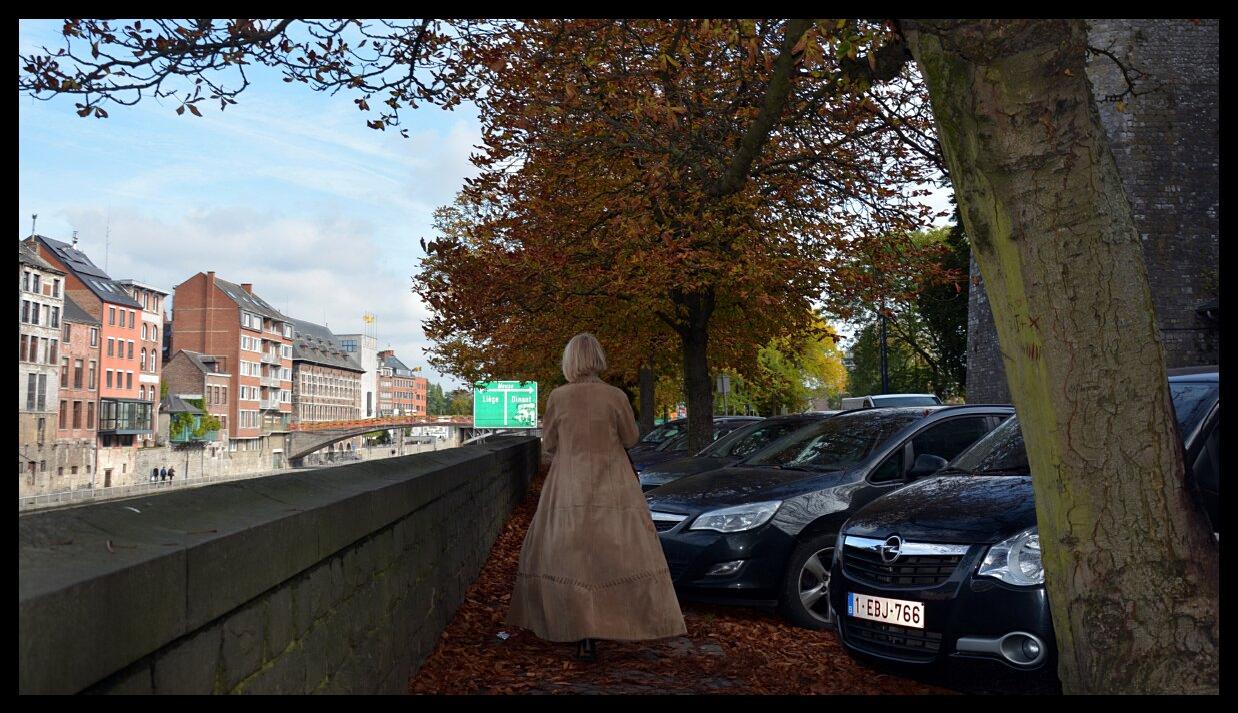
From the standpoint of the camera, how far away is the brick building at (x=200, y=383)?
371 feet

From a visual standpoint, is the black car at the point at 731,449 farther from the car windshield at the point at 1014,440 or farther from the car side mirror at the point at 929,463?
the car windshield at the point at 1014,440

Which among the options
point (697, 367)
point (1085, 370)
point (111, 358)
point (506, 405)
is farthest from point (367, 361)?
point (1085, 370)

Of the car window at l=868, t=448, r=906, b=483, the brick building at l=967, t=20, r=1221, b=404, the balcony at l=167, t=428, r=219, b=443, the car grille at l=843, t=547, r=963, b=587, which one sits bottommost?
the balcony at l=167, t=428, r=219, b=443

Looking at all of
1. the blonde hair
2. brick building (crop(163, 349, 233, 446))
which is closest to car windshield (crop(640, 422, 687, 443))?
the blonde hair

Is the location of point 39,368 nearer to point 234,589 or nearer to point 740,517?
point 740,517

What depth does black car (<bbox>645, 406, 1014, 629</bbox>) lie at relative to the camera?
7.95 m

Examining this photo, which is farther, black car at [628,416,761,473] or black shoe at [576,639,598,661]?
black car at [628,416,761,473]

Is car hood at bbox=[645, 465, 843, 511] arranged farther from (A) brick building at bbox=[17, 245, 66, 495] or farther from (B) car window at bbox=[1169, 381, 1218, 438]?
(A) brick building at bbox=[17, 245, 66, 495]

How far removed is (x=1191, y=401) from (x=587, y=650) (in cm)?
367

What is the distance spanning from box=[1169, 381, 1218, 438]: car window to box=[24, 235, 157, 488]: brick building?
93.2 meters

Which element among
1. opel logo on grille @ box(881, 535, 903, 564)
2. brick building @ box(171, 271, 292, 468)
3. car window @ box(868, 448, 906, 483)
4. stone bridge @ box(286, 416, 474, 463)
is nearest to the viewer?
opel logo on grille @ box(881, 535, 903, 564)
